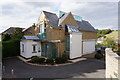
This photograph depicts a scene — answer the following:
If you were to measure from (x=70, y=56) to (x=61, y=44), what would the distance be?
8.97 feet

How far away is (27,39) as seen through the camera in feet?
61.2

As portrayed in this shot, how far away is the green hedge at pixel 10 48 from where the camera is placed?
19.3 meters

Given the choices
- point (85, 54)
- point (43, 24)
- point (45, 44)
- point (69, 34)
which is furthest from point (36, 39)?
point (85, 54)

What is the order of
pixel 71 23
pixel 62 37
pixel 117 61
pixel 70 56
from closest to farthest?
pixel 117 61
pixel 70 56
pixel 62 37
pixel 71 23

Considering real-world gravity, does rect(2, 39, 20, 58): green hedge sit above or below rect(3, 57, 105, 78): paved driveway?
above

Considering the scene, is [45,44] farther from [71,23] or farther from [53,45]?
[71,23]

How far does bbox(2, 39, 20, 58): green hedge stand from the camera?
19.3 meters

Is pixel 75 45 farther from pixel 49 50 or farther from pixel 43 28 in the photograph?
pixel 43 28

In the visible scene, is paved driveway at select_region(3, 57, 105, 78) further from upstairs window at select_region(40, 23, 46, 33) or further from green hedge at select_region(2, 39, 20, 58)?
upstairs window at select_region(40, 23, 46, 33)

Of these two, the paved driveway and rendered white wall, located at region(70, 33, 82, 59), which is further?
rendered white wall, located at region(70, 33, 82, 59)

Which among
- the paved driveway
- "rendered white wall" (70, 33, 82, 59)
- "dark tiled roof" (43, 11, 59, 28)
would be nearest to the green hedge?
the paved driveway

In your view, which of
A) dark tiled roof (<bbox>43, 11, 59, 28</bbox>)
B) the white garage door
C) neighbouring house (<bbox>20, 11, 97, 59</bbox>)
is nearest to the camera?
neighbouring house (<bbox>20, 11, 97, 59</bbox>)

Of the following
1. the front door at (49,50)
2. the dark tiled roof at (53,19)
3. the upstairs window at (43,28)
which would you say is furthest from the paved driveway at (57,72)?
the upstairs window at (43,28)

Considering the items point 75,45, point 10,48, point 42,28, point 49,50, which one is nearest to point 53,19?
point 42,28
